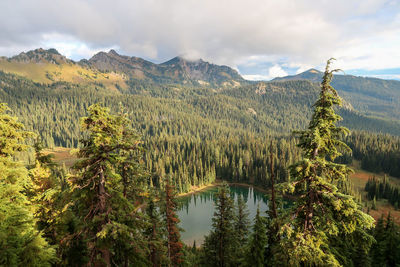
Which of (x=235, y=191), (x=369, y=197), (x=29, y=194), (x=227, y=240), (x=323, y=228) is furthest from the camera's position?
(x=235, y=191)

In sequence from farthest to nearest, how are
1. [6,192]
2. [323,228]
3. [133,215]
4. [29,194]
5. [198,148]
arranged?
[198,148] → [29,194] → [6,192] → [133,215] → [323,228]

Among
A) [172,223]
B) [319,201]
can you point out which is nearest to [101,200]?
[319,201]

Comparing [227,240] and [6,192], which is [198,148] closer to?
[227,240]

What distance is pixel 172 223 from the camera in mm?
21828

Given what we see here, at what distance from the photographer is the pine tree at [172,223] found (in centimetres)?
2095

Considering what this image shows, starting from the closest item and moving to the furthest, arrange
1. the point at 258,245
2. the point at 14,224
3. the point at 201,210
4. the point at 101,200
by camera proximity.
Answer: the point at 101,200 → the point at 14,224 → the point at 258,245 → the point at 201,210

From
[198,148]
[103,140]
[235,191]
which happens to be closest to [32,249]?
[103,140]

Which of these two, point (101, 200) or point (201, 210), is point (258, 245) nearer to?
point (101, 200)

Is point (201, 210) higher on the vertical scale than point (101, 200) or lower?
lower

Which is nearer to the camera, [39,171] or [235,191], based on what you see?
[39,171]

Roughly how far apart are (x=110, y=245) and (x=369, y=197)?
403 ft

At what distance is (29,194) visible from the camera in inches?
726

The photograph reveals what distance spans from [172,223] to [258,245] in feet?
31.1

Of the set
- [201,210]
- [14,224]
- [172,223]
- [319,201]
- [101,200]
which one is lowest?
[201,210]
